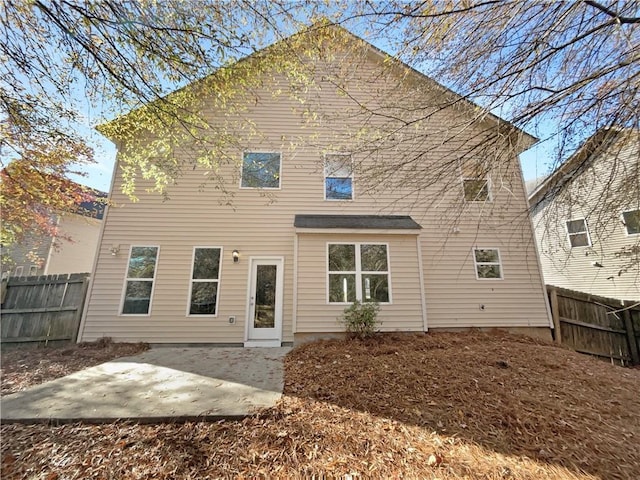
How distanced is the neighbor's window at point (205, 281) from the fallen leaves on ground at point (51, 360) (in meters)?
1.39

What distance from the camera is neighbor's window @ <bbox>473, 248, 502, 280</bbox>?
6934mm

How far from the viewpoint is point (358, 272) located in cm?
636

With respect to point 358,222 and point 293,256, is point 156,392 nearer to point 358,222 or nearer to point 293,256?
point 293,256

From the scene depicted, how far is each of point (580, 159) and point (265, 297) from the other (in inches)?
245

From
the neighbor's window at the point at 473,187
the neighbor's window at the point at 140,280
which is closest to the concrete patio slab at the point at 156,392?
the neighbor's window at the point at 140,280

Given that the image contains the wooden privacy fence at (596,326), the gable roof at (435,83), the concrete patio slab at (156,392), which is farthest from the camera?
the wooden privacy fence at (596,326)

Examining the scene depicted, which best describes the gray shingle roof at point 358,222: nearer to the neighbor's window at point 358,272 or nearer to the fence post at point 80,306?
the neighbor's window at point 358,272

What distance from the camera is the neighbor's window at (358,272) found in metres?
6.26

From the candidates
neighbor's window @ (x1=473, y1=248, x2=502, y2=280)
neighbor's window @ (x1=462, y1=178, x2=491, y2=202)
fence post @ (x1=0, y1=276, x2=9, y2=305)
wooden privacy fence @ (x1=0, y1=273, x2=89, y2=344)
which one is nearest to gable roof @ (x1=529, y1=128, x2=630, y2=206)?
neighbor's window @ (x1=462, y1=178, x2=491, y2=202)

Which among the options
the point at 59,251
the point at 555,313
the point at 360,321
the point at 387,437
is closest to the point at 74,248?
the point at 59,251

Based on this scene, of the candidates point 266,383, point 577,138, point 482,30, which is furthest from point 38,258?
point 577,138

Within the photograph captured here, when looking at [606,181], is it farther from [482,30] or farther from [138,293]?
[138,293]

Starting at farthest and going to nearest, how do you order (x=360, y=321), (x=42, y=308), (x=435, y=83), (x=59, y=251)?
(x=59, y=251) < (x=42, y=308) < (x=360, y=321) < (x=435, y=83)

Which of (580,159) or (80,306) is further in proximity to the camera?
(80,306)
